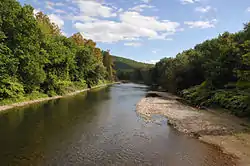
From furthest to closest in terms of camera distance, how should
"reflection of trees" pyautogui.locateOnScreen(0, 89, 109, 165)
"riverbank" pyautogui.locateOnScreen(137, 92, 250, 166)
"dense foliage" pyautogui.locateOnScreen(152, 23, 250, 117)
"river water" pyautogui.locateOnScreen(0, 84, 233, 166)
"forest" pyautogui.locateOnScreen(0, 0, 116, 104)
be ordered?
"forest" pyautogui.locateOnScreen(0, 0, 116, 104) < "dense foliage" pyautogui.locateOnScreen(152, 23, 250, 117) < "riverbank" pyautogui.locateOnScreen(137, 92, 250, 166) < "reflection of trees" pyautogui.locateOnScreen(0, 89, 109, 165) < "river water" pyautogui.locateOnScreen(0, 84, 233, 166)

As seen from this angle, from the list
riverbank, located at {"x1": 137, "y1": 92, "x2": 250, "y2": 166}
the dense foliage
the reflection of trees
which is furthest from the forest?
the dense foliage

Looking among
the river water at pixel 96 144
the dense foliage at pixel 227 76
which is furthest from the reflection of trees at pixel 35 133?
the dense foliage at pixel 227 76

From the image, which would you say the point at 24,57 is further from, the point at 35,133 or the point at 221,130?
the point at 221,130

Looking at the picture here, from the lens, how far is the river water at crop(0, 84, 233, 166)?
1305 centimetres

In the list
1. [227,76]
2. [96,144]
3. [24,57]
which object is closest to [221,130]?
[96,144]

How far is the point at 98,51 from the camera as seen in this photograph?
95.4 m

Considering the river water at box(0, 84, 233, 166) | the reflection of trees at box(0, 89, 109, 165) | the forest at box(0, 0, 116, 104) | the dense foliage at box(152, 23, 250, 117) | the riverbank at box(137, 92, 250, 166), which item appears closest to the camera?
the river water at box(0, 84, 233, 166)

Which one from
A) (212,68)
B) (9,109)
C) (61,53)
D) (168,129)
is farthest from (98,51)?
(168,129)

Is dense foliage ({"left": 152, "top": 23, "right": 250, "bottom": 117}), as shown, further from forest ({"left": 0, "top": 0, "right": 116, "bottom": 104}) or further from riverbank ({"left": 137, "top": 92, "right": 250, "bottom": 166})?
forest ({"left": 0, "top": 0, "right": 116, "bottom": 104})

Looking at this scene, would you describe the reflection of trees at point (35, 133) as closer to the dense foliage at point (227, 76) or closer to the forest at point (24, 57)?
the forest at point (24, 57)

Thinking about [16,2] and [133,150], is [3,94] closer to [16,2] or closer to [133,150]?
[16,2]

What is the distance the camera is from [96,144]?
52.1 feet

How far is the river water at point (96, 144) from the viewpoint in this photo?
1305 centimetres

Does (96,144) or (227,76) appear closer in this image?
(96,144)
